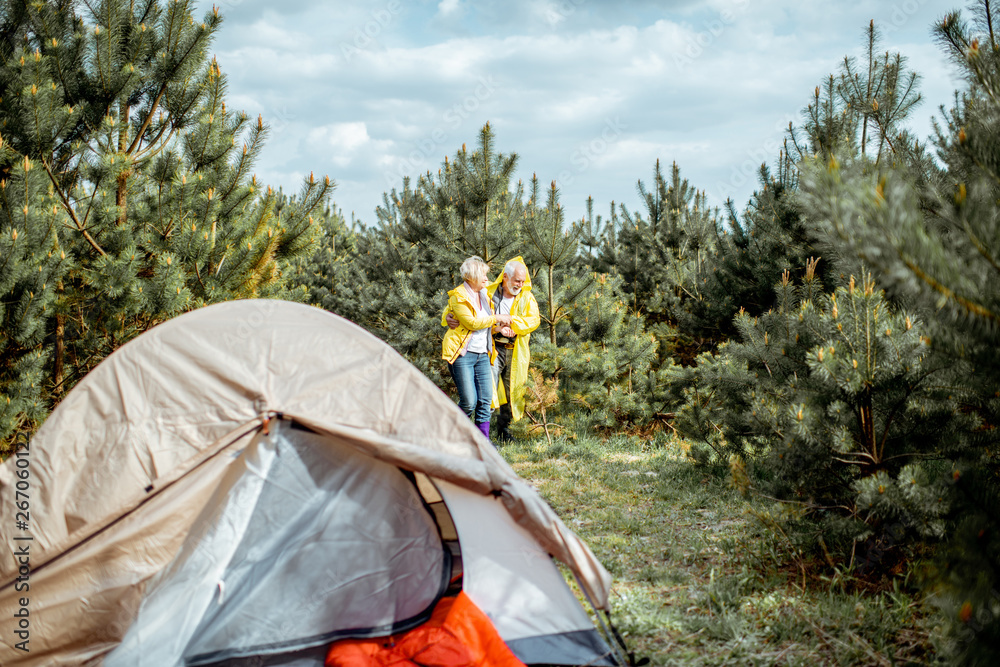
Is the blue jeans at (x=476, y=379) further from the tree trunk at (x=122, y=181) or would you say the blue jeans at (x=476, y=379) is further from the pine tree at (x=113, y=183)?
the tree trunk at (x=122, y=181)

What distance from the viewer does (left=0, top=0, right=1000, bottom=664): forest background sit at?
1657 millimetres

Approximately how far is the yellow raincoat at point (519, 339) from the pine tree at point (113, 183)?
247cm

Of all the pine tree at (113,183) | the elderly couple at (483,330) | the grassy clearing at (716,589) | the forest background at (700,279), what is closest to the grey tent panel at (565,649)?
the grassy clearing at (716,589)

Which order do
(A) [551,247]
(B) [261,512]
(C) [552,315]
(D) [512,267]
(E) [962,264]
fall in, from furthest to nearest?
(C) [552,315] < (A) [551,247] < (D) [512,267] < (B) [261,512] < (E) [962,264]

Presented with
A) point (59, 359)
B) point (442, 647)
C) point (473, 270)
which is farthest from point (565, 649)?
point (59, 359)

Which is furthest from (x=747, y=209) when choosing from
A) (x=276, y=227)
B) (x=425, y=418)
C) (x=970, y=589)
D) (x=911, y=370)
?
(x=970, y=589)

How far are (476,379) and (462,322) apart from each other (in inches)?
21.9

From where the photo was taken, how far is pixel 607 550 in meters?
3.82

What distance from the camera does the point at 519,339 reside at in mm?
6363

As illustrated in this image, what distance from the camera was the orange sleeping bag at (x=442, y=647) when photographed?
8.36 ft

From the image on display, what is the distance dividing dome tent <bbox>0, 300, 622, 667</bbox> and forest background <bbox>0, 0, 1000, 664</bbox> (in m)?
1.42

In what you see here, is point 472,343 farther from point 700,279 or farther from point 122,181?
point 700,279

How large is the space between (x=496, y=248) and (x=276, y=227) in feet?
9.53

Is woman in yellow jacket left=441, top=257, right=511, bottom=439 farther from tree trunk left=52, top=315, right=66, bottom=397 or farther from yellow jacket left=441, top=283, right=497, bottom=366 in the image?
tree trunk left=52, top=315, right=66, bottom=397
